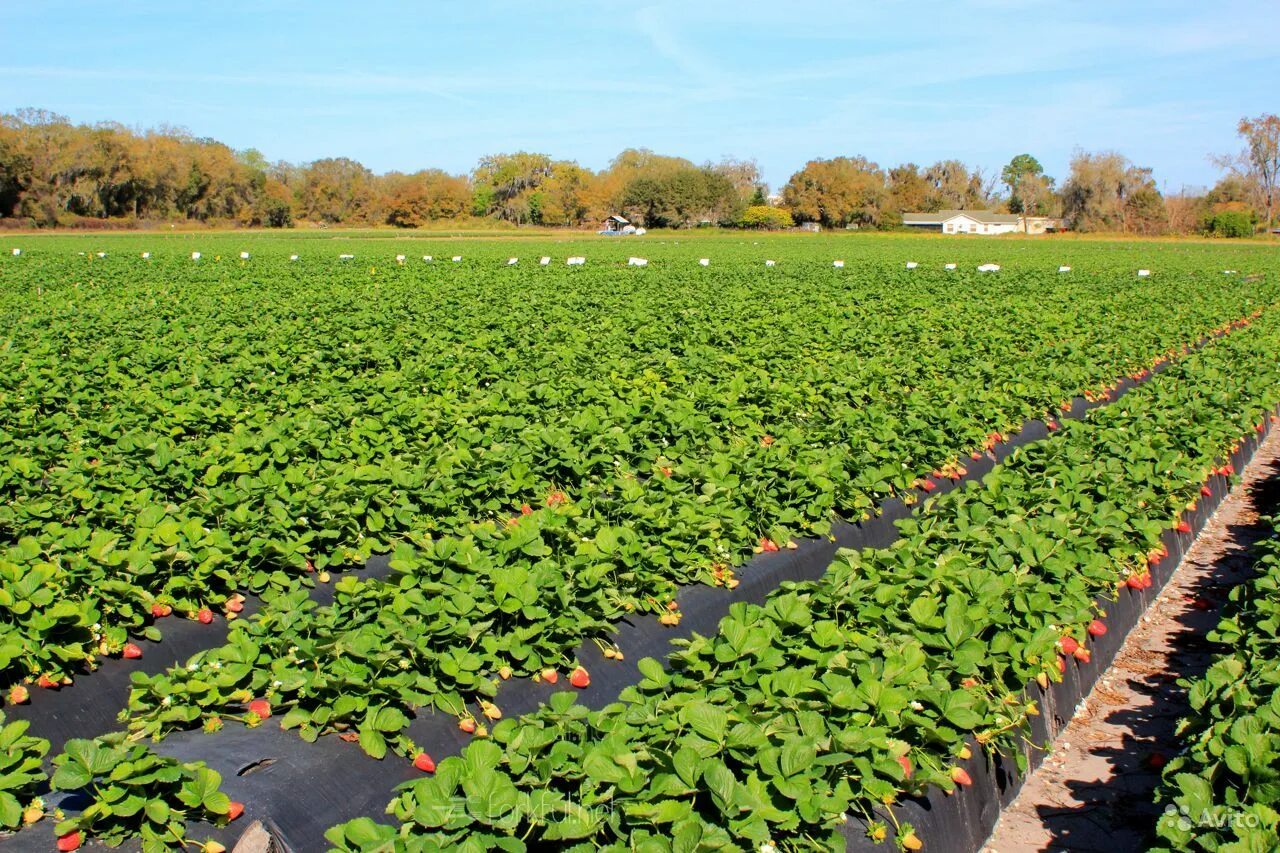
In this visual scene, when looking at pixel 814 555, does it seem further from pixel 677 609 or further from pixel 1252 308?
pixel 1252 308

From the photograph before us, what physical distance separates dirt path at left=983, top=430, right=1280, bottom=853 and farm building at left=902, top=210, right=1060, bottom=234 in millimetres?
109712

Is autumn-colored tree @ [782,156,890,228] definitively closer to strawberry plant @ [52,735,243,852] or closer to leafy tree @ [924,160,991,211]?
leafy tree @ [924,160,991,211]

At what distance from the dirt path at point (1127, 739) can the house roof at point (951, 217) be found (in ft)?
362

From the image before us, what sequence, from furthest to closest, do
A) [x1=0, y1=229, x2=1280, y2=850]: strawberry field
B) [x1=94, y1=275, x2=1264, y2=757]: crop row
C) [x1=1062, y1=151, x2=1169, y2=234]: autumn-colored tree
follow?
[x1=1062, y1=151, x2=1169, y2=234]: autumn-colored tree, [x1=94, y1=275, x2=1264, y2=757]: crop row, [x1=0, y1=229, x2=1280, y2=850]: strawberry field

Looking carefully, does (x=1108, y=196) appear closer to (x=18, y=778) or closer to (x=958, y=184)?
(x=958, y=184)

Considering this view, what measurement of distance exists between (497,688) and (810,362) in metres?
8.31

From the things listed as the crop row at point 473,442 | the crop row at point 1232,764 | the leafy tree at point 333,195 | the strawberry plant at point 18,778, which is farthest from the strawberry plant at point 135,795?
the leafy tree at point 333,195

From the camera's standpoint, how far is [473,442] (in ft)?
23.7

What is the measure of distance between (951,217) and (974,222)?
9.56 feet

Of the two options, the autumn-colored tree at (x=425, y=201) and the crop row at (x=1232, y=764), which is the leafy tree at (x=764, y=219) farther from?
the crop row at (x=1232, y=764)

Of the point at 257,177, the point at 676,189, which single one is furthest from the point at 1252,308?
the point at 257,177

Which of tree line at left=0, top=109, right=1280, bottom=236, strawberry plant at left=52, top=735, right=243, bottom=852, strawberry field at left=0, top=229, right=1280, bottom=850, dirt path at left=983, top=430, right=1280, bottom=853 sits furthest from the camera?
tree line at left=0, top=109, right=1280, bottom=236

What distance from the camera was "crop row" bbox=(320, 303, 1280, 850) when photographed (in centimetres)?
289

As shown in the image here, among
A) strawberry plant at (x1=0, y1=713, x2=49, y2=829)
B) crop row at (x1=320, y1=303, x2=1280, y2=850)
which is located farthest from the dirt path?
strawberry plant at (x1=0, y1=713, x2=49, y2=829)
